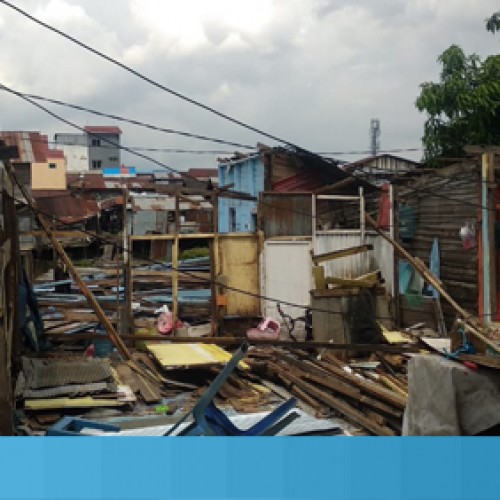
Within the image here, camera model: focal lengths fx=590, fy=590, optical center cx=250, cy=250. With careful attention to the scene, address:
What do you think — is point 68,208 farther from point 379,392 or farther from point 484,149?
point 379,392

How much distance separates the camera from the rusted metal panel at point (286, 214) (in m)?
13.5

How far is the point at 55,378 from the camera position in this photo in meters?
6.97

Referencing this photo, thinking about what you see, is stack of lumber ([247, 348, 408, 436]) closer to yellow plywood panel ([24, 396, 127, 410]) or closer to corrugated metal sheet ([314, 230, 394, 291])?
yellow plywood panel ([24, 396, 127, 410])

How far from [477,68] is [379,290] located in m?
6.12

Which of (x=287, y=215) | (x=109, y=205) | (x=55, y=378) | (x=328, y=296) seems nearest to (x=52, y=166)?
(x=109, y=205)

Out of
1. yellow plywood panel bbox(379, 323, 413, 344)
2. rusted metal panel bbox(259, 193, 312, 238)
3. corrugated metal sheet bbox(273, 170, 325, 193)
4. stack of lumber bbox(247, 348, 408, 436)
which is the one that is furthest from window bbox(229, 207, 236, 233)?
stack of lumber bbox(247, 348, 408, 436)

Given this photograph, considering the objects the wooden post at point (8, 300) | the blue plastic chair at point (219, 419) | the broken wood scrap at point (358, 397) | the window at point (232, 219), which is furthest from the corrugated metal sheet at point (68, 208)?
the blue plastic chair at point (219, 419)

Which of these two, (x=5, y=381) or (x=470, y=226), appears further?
(x=470, y=226)

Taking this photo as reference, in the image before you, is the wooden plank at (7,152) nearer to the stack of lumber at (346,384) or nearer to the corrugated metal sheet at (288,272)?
the stack of lumber at (346,384)

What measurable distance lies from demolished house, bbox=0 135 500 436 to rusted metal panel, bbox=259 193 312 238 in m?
0.03

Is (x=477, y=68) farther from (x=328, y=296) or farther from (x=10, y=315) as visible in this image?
(x=10, y=315)

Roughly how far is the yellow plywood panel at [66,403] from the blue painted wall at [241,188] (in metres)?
14.4

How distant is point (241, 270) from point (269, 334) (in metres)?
1.74

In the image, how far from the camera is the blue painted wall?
21.8m
